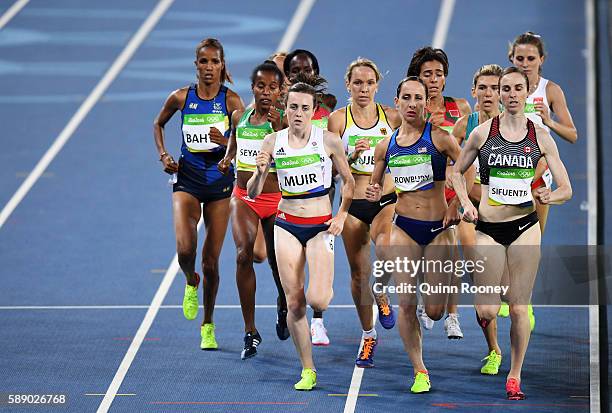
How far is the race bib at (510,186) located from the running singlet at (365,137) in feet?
3.85

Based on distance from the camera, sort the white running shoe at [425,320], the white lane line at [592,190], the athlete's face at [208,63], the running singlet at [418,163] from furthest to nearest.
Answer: the white running shoe at [425,320] < the athlete's face at [208,63] < the white lane line at [592,190] < the running singlet at [418,163]

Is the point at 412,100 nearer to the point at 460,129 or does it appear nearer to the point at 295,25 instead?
the point at 460,129

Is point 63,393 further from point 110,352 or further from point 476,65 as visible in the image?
point 476,65

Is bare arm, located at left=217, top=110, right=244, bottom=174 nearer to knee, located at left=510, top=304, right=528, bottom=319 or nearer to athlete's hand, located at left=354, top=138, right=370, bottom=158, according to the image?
athlete's hand, located at left=354, top=138, right=370, bottom=158

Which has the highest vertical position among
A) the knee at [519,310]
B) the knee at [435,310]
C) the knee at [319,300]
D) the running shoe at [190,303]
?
the knee at [319,300]

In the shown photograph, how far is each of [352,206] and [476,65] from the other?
295 inches

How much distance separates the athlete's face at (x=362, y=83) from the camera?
364 inches

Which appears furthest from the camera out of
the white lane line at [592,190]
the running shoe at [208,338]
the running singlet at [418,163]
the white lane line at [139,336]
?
the running shoe at [208,338]

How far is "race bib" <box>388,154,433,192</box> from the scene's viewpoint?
8.65 meters

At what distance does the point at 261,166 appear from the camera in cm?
874

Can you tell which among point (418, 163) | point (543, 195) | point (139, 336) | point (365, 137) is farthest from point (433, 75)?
point (139, 336)

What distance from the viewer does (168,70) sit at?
1697 cm

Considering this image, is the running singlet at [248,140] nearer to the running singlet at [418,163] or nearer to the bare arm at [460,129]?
the running singlet at [418,163]

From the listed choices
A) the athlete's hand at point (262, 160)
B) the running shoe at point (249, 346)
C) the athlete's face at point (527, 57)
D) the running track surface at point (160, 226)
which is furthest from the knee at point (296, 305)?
the athlete's face at point (527, 57)
